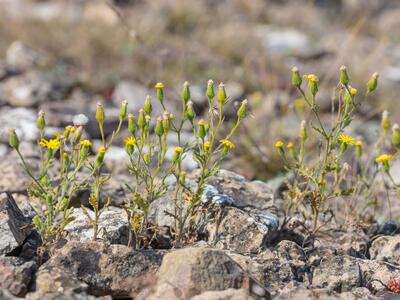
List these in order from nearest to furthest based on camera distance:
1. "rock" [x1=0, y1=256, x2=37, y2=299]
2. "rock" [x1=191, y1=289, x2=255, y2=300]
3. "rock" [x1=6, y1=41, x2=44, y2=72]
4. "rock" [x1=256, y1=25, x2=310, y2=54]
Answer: "rock" [x1=191, y1=289, x2=255, y2=300] → "rock" [x1=0, y1=256, x2=37, y2=299] → "rock" [x1=6, y1=41, x2=44, y2=72] → "rock" [x1=256, y1=25, x2=310, y2=54]

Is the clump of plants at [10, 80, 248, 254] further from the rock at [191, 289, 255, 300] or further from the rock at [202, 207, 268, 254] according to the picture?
the rock at [191, 289, 255, 300]

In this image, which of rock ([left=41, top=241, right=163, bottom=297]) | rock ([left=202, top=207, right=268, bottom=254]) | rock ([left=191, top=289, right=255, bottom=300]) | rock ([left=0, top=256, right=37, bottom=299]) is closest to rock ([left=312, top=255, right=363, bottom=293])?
rock ([left=202, top=207, right=268, bottom=254])

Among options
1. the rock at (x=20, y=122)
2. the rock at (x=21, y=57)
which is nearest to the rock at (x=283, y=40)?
the rock at (x=21, y=57)

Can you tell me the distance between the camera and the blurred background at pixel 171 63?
18.2 feet

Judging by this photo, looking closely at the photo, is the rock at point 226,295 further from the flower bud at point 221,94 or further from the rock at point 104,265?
the flower bud at point 221,94

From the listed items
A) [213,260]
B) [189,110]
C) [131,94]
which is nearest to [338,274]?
[213,260]

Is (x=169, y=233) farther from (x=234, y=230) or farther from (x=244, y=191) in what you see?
(x=244, y=191)

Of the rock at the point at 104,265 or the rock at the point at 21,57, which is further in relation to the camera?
the rock at the point at 21,57

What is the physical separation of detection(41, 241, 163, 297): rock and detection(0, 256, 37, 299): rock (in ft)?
0.19

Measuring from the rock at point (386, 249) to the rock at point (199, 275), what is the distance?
1051 millimetres

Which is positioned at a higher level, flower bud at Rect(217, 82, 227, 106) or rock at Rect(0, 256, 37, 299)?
flower bud at Rect(217, 82, 227, 106)

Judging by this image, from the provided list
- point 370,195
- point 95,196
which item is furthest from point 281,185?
point 95,196

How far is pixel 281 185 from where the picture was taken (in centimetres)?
426

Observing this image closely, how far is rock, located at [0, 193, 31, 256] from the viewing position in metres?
2.66
